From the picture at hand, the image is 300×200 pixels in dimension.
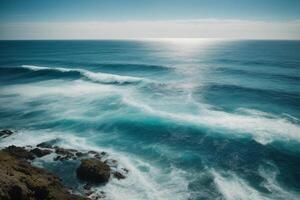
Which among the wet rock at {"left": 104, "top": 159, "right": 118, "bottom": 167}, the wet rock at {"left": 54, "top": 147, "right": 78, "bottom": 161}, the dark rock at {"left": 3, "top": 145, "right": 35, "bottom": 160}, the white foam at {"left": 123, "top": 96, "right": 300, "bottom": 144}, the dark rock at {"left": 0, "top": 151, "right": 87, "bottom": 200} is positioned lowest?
the wet rock at {"left": 104, "top": 159, "right": 118, "bottom": 167}

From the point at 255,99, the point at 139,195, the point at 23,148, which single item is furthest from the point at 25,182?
the point at 255,99

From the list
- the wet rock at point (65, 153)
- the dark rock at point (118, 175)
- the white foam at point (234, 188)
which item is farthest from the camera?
the wet rock at point (65, 153)

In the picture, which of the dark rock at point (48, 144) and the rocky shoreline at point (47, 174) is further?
the dark rock at point (48, 144)

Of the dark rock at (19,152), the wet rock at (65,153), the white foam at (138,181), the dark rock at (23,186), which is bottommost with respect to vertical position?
the white foam at (138,181)

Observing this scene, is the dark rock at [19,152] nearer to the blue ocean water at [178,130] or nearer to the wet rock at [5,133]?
the blue ocean water at [178,130]

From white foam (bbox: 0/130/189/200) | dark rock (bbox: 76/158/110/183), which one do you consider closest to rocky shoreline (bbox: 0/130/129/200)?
dark rock (bbox: 76/158/110/183)

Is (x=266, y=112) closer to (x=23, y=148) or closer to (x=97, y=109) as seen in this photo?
(x=97, y=109)

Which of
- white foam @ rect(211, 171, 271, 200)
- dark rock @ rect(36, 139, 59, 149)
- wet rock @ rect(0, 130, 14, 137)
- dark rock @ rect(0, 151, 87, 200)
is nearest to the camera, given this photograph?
dark rock @ rect(0, 151, 87, 200)

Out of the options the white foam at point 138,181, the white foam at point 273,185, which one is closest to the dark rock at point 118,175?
the white foam at point 138,181

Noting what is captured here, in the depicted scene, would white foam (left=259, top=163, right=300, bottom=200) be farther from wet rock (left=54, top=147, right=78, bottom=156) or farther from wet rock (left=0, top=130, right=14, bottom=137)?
wet rock (left=0, top=130, right=14, bottom=137)
